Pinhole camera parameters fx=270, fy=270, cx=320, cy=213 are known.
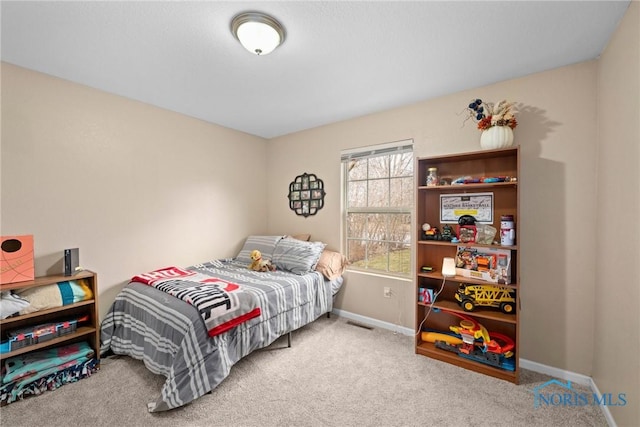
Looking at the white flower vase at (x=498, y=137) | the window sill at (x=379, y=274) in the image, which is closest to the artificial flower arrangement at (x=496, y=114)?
the white flower vase at (x=498, y=137)

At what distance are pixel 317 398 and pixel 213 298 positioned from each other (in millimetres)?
1027

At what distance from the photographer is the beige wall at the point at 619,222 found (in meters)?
1.42

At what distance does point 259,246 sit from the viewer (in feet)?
11.4

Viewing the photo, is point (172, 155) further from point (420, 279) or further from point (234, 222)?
point (420, 279)

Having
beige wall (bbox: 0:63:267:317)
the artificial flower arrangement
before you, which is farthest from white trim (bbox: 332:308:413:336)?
the artificial flower arrangement

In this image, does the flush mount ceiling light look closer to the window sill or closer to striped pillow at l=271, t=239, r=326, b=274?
striped pillow at l=271, t=239, r=326, b=274

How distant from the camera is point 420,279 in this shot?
2631 millimetres

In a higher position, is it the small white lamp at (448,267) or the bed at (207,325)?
the small white lamp at (448,267)

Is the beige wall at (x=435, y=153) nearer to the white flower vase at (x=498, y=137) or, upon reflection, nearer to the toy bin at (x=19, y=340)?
the white flower vase at (x=498, y=137)

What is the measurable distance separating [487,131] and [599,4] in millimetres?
876

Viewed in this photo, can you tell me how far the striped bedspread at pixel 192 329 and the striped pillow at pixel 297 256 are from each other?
135 millimetres

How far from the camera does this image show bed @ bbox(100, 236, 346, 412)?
1821 millimetres

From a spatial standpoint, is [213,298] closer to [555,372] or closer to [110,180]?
[110,180]

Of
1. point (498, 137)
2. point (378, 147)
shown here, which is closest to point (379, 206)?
point (378, 147)
